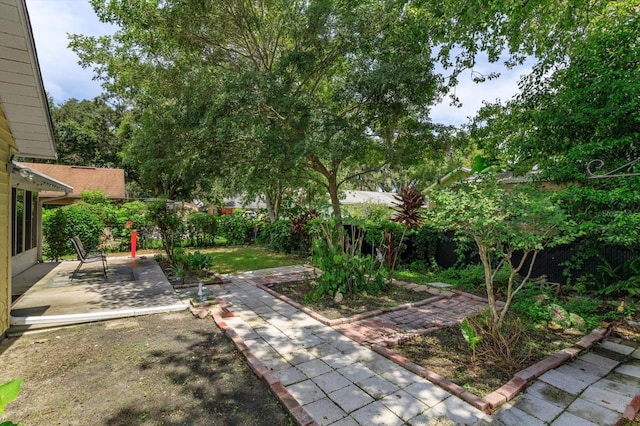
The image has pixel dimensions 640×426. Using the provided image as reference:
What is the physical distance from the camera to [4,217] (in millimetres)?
4488

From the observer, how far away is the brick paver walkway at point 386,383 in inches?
106

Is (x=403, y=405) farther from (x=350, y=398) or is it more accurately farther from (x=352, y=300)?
(x=352, y=300)

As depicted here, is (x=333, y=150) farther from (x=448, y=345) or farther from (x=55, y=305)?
(x=55, y=305)

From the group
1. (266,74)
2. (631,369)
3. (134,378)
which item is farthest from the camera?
(266,74)

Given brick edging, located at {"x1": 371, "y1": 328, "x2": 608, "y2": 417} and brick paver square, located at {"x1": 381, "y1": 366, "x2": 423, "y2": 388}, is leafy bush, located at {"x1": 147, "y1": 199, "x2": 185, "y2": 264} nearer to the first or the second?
brick edging, located at {"x1": 371, "y1": 328, "x2": 608, "y2": 417}

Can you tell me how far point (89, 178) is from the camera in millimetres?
17312

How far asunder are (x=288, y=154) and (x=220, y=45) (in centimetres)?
426

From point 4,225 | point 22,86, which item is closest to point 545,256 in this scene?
point 22,86

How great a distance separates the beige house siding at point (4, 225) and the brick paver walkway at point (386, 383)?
9.34 ft

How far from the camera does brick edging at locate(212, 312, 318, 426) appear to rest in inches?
103

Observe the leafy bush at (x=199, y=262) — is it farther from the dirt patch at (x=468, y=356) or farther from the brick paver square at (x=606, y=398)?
the brick paver square at (x=606, y=398)

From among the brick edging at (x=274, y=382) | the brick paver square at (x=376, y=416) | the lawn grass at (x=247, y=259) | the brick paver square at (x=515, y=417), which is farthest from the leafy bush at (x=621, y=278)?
the lawn grass at (x=247, y=259)

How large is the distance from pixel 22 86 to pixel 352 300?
19.4 ft

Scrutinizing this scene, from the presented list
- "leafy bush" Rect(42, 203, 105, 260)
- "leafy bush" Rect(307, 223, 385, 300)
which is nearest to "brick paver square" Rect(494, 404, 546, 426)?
"leafy bush" Rect(307, 223, 385, 300)
